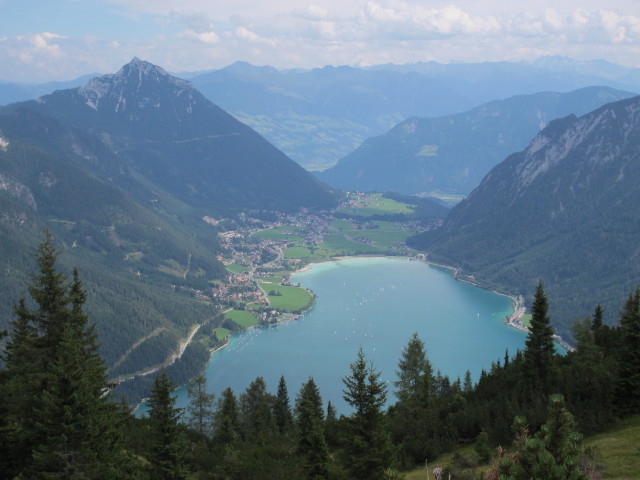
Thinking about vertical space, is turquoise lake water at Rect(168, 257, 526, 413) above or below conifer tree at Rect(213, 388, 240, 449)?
above

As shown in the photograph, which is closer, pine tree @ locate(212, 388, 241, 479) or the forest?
the forest

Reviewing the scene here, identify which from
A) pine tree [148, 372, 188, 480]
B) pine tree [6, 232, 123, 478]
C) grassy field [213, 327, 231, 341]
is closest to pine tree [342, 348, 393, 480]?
pine tree [148, 372, 188, 480]

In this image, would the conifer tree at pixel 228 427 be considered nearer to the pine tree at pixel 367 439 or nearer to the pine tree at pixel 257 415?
the pine tree at pixel 257 415

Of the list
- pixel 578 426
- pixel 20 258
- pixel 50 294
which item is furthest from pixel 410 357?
pixel 20 258

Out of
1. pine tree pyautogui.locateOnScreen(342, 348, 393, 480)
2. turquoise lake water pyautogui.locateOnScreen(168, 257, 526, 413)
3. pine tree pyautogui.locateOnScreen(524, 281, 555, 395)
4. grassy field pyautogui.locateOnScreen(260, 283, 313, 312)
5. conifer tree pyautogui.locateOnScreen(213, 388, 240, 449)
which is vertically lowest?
pine tree pyautogui.locateOnScreen(342, 348, 393, 480)

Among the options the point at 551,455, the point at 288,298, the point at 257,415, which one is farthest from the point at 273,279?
the point at 551,455

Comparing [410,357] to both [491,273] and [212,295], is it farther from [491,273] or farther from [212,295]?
[491,273]

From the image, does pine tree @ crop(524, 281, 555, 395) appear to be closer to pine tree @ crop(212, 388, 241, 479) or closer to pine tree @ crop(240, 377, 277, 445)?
pine tree @ crop(240, 377, 277, 445)

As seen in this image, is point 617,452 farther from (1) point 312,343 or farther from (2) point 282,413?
(1) point 312,343
